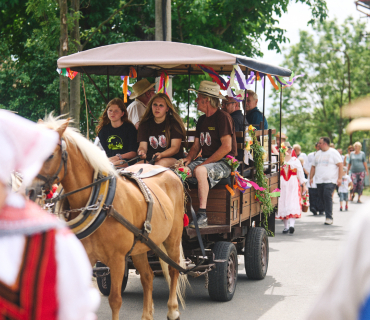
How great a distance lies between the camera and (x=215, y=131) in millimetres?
6137

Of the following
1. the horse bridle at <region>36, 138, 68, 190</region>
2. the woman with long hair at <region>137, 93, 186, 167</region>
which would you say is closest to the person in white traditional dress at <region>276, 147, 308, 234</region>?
the woman with long hair at <region>137, 93, 186, 167</region>

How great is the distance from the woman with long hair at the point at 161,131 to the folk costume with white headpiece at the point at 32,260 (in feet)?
15.2

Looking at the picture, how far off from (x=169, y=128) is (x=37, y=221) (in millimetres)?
4822

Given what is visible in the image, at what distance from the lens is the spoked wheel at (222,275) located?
18.8 ft

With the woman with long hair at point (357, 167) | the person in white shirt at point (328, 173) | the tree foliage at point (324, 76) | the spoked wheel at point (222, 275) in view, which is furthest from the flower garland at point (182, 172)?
the tree foliage at point (324, 76)

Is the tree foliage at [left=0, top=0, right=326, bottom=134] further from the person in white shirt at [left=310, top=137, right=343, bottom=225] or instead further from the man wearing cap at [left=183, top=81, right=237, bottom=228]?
the man wearing cap at [left=183, top=81, right=237, bottom=228]

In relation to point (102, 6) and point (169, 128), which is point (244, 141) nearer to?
point (169, 128)

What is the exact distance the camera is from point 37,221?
134cm

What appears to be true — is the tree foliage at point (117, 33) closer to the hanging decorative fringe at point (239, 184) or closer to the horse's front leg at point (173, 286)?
the hanging decorative fringe at point (239, 184)

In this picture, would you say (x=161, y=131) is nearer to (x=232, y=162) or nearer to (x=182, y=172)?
(x=182, y=172)

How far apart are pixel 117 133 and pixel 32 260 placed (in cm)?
487

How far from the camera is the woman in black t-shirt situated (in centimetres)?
604

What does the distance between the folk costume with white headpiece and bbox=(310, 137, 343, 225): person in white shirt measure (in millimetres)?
11746

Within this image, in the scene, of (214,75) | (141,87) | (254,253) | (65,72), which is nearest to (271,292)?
(254,253)
